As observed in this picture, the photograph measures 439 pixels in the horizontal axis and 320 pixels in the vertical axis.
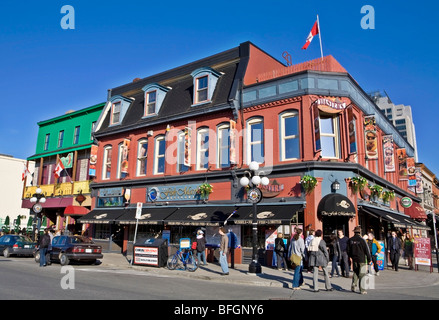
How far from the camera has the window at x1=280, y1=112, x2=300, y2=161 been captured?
58.3ft

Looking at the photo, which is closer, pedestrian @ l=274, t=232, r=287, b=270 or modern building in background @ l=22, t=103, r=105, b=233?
pedestrian @ l=274, t=232, r=287, b=270

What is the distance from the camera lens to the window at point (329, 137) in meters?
17.5

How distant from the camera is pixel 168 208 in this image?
833 inches

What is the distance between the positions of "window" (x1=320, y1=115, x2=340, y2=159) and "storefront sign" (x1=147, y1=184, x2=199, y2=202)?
→ 7.30 meters

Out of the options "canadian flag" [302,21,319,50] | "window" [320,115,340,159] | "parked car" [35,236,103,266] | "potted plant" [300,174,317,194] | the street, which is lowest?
the street

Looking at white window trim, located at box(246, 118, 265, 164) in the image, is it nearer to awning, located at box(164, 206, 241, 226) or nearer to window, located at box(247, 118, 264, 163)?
window, located at box(247, 118, 264, 163)

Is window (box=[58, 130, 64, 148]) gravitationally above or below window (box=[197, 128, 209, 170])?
above

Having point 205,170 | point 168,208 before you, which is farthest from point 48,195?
point 205,170

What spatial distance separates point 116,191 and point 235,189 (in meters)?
9.53

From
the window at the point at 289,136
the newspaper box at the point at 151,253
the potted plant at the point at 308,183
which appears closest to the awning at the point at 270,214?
the potted plant at the point at 308,183

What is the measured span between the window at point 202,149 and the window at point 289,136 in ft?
15.2

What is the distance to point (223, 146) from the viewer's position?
2006 cm

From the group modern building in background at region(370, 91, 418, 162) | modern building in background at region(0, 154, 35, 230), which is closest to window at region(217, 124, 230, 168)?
modern building in background at region(0, 154, 35, 230)
